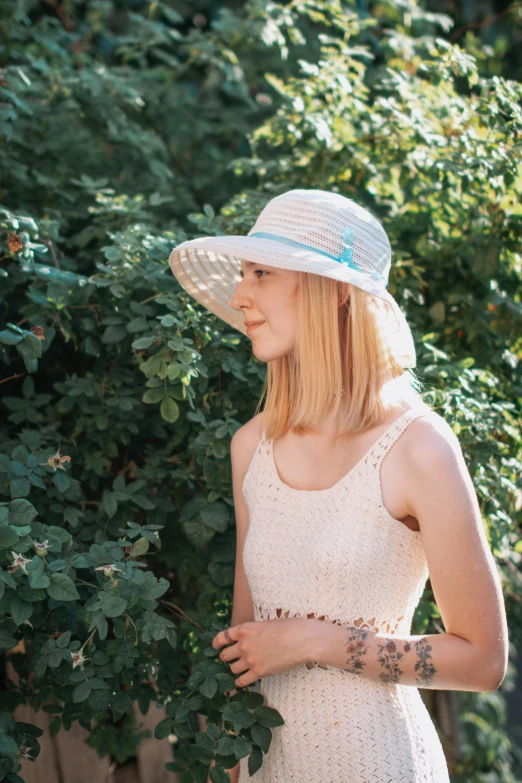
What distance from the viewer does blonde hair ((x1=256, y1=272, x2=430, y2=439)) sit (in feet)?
5.27

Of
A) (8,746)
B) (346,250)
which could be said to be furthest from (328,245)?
(8,746)

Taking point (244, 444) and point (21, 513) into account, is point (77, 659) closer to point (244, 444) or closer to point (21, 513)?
point (21, 513)

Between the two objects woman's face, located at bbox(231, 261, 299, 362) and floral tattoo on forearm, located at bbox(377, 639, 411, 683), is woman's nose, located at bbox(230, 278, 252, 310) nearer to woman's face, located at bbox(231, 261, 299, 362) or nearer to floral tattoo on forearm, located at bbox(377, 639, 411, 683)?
woman's face, located at bbox(231, 261, 299, 362)

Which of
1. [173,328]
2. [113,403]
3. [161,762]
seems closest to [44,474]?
[113,403]

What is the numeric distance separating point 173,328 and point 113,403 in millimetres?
252

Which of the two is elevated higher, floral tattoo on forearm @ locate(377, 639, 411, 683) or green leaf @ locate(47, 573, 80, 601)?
floral tattoo on forearm @ locate(377, 639, 411, 683)

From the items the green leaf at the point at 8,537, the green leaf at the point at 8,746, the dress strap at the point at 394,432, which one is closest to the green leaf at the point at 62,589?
the green leaf at the point at 8,537

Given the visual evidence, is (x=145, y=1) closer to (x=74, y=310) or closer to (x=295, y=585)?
(x=74, y=310)

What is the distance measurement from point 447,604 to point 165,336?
0.85 meters

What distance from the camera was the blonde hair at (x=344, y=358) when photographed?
161 centimetres

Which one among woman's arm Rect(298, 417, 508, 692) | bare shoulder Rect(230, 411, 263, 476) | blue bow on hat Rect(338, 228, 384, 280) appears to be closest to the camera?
woman's arm Rect(298, 417, 508, 692)

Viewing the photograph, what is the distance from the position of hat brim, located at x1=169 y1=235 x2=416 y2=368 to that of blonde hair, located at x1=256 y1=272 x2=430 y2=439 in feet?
0.09

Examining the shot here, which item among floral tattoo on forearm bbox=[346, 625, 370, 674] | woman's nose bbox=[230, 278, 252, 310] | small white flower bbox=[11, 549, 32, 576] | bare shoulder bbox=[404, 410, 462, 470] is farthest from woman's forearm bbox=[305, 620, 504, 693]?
woman's nose bbox=[230, 278, 252, 310]

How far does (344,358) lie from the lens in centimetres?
165
